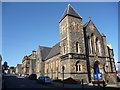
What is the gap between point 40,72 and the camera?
39094 mm

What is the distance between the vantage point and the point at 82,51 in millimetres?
23391

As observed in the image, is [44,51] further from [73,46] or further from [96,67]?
[96,67]

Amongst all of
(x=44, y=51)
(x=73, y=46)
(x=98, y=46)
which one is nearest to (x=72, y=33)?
(x=73, y=46)

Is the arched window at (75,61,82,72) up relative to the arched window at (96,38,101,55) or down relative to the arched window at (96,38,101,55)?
down

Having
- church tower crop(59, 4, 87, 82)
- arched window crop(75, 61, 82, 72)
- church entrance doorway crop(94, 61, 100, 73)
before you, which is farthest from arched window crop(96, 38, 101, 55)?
arched window crop(75, 61, 82, 72)

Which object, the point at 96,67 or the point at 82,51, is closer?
the point at 82,51

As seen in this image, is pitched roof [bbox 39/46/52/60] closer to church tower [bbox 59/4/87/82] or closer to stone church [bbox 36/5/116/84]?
stone church [bbox 36/5/116/84]

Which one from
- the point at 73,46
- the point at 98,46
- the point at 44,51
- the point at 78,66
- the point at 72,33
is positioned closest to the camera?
the point at 78,66

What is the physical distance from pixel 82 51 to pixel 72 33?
4067mm

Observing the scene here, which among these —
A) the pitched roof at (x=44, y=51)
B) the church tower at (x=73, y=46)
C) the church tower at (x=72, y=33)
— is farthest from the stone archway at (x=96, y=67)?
the pitched roof at (x=44, y=51)

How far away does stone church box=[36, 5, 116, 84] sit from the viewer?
72.3 ft

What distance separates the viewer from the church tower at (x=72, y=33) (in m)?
22.9

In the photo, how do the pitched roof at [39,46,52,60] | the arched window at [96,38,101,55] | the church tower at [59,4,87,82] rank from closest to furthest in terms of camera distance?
the church tower at [59,4,87,82] < the arched window at [96,38,101,55] < the pitched roof at [39,46,52,60]

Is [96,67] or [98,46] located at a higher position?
[98,46]
